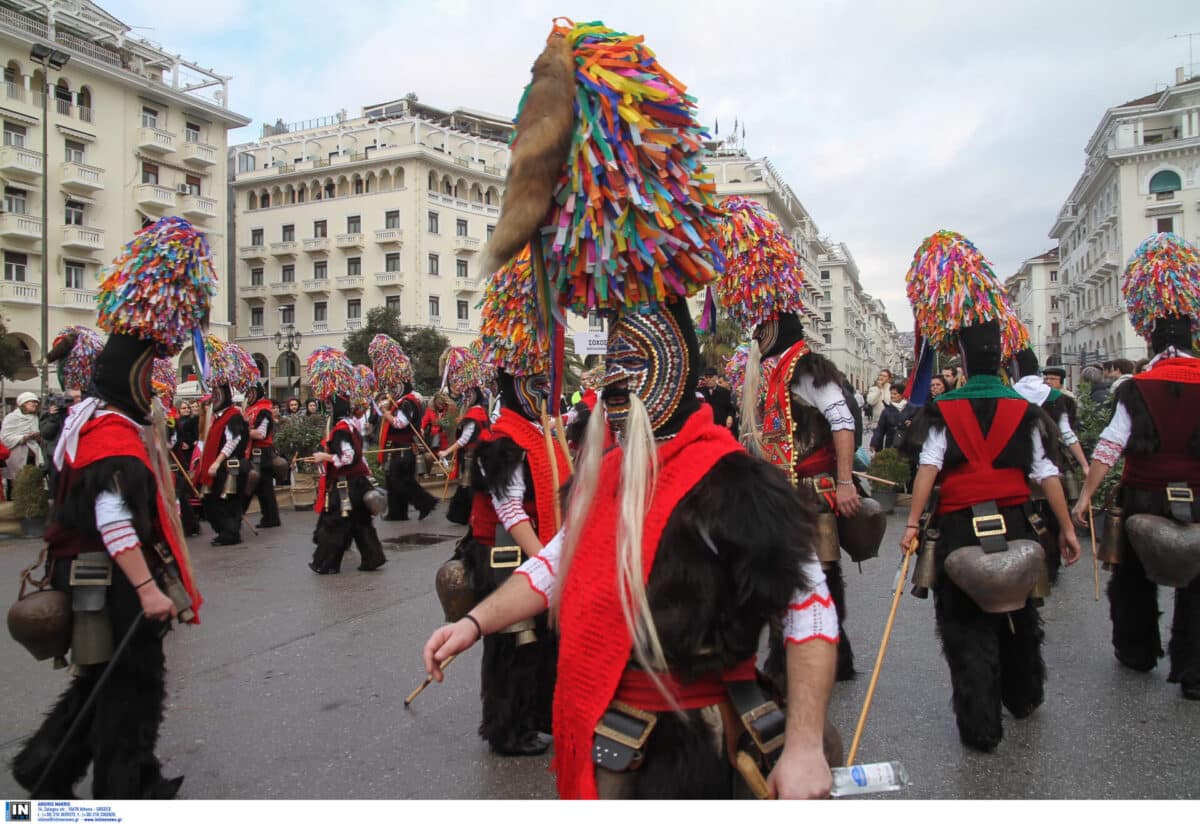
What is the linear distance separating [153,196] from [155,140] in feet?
9.44

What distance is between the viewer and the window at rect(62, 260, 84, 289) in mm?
37344

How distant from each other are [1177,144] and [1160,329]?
35.3 meters

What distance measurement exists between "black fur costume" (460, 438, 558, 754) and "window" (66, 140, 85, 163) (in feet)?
139

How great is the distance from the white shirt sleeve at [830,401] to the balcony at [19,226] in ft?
132

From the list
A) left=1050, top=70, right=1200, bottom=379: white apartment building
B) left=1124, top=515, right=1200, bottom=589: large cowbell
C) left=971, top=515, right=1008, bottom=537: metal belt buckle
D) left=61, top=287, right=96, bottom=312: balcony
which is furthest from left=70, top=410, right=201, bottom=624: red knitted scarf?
left=61, top=287, right=96, bottom=312: balcony

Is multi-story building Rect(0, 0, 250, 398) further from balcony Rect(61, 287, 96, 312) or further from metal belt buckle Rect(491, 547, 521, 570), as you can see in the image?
metal belt buckle Rect(491, 547, 521, 570)

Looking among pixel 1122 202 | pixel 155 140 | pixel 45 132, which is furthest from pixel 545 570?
pixel 1122 202

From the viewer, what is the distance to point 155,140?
134 ft

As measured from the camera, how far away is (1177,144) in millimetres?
33281

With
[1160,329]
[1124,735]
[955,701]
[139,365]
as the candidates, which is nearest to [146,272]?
[139,365]

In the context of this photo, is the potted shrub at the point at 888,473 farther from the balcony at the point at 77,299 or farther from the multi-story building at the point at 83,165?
the balcony at the point at 77,299

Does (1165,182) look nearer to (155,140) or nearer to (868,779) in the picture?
(868,779)

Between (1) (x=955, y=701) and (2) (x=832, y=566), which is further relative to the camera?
(2) (x=832, y=566)

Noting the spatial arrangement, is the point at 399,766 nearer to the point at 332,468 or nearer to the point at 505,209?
the point at 505,209
